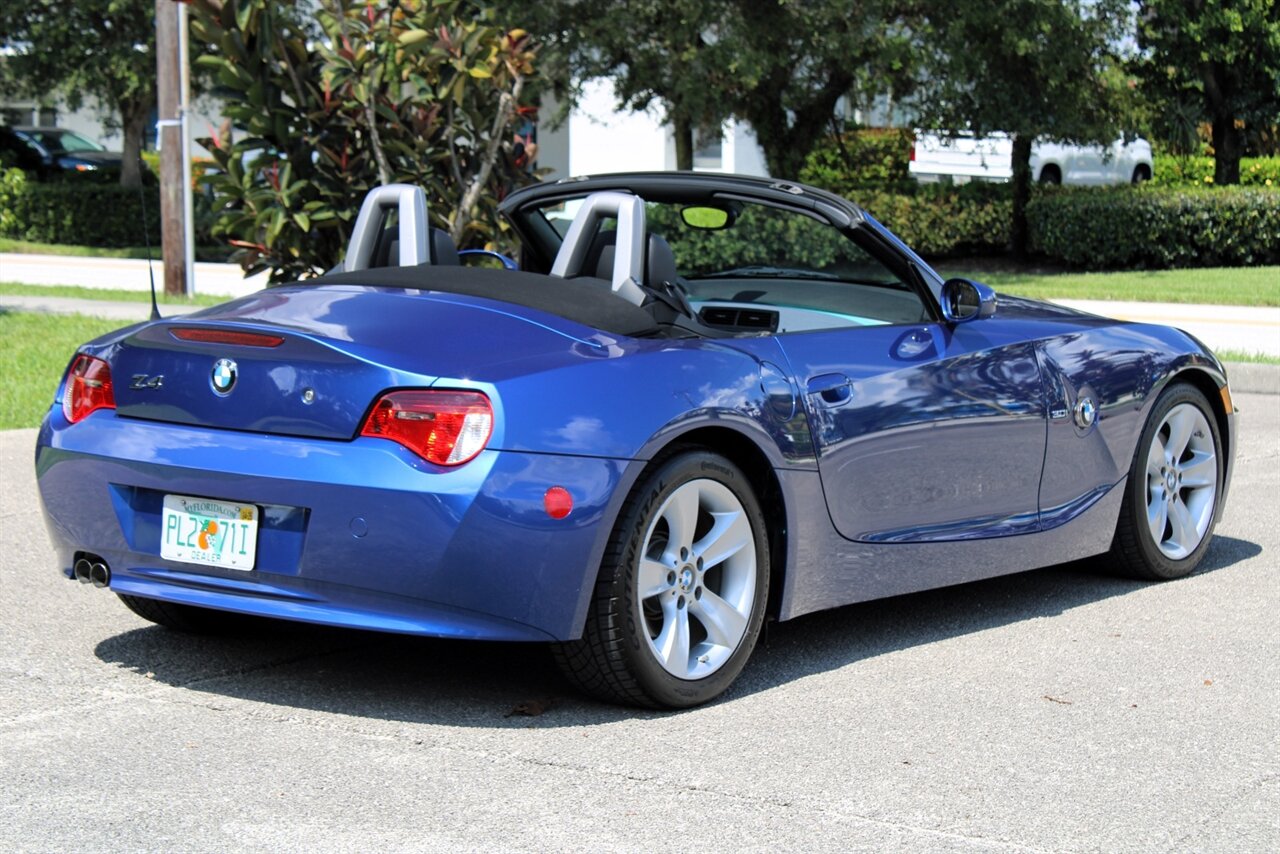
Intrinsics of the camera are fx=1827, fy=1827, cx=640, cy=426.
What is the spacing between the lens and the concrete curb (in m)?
13.0

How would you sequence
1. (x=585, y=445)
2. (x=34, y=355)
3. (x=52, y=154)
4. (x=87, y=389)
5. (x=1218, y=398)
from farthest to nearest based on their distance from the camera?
(x=52, y=154) < (x=34, y=355) < (x=1218, y=398) < (x=87, y=389) < (x=585, y=445)

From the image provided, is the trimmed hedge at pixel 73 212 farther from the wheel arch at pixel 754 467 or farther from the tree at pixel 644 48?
the wheel arch at pixel 754 467

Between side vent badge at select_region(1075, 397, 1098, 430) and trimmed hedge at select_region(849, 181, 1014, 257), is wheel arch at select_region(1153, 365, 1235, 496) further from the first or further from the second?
trimmed hedge at select_region(849, 181, 1014, 257)

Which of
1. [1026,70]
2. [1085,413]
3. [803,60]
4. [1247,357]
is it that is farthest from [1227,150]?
[1085,413]

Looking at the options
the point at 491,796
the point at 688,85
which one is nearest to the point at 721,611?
the point at 491,796

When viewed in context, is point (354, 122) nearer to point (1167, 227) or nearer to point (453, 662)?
point (453, 662)

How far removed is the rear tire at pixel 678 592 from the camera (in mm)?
4582

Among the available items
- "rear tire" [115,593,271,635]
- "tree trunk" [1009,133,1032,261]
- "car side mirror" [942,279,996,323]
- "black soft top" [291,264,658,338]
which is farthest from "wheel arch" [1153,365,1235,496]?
"tree trunk" [1009,133,1032,261]

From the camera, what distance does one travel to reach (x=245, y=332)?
15.6 ft

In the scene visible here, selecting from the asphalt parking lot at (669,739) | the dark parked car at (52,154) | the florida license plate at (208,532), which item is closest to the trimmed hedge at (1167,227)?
the asphalt parking lot at (669,739)

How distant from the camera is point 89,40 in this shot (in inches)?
1112

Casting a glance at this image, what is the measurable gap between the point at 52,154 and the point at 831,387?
117 ft

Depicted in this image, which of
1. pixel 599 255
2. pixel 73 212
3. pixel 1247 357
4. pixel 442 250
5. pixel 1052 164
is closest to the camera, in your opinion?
pixel 599 255

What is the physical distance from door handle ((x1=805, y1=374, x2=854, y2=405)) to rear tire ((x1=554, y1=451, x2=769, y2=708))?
1.32 feet
